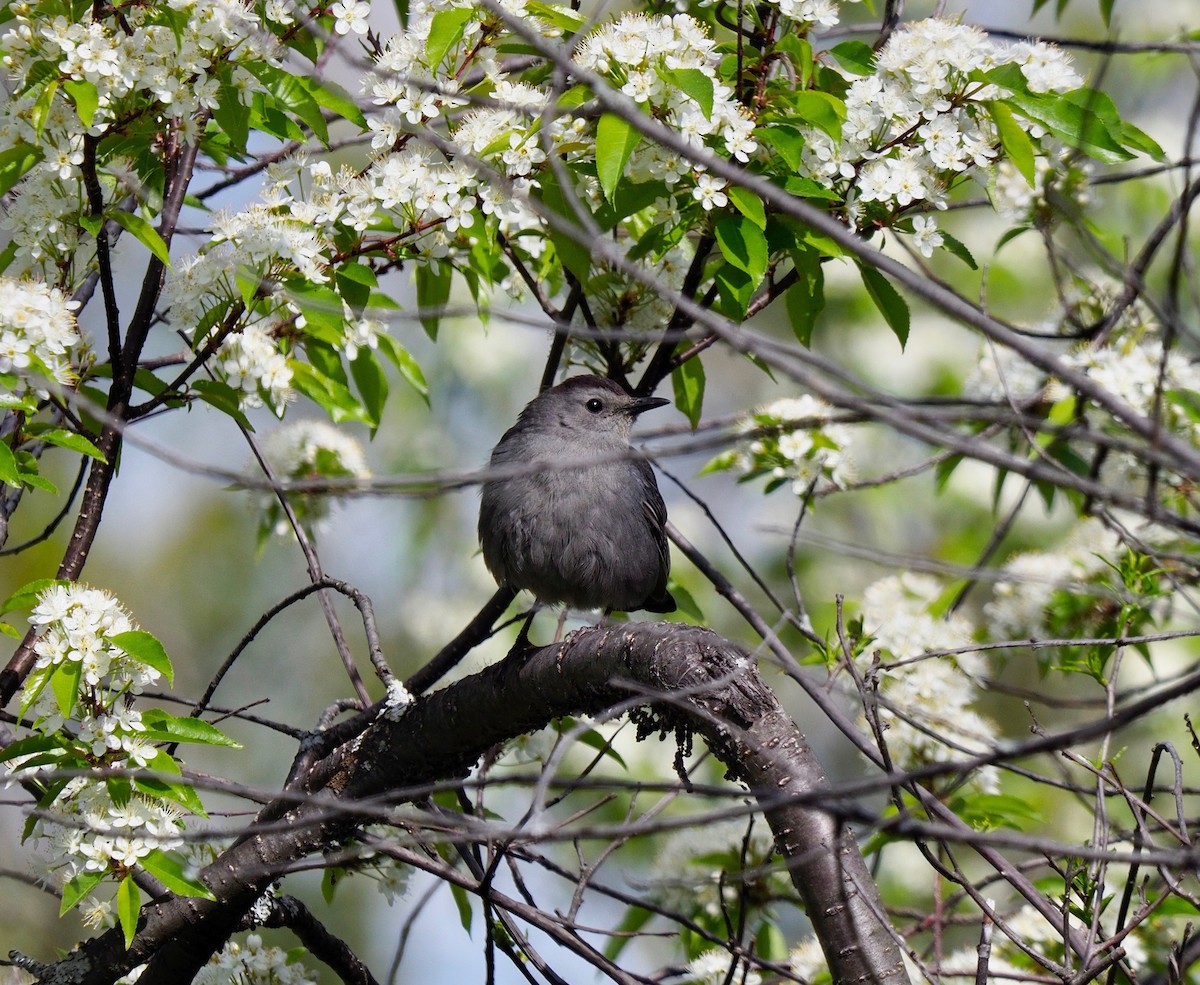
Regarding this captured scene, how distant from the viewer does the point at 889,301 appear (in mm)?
3422

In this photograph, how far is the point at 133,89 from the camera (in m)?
3.11

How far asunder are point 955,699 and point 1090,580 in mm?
872

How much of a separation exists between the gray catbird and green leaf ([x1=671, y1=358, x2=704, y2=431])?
1.36 feet

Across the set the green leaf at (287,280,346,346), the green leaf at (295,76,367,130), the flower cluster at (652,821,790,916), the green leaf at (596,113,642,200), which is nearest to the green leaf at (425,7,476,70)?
the green leaf at (295,76,367,130)

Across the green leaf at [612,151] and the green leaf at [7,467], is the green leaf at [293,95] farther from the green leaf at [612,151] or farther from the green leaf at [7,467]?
the green leaf at [7,467]

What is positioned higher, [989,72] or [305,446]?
[989,72]

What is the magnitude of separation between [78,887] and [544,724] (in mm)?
1215

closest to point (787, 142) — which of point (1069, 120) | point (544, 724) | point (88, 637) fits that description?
point (1069, 120)

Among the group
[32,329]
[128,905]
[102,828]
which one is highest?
[32,329]

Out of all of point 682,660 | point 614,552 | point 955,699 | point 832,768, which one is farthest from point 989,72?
point 832,768

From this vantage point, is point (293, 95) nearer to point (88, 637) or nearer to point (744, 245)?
point (744, 245)

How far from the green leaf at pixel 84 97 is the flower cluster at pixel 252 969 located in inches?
95.1

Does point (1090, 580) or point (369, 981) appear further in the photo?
point (1090, 580)

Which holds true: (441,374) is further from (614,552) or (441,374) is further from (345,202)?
(345,202)
